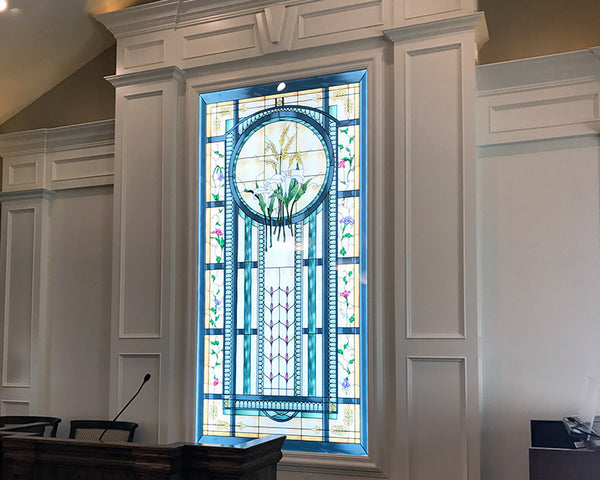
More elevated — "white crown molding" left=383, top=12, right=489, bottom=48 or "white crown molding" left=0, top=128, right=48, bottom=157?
"white crown molding" left=383, top=12, right=489, bottom=48

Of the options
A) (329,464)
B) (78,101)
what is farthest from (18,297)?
(329,464)

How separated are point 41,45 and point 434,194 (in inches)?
121

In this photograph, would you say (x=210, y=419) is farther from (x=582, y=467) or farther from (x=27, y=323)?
(x=582, y=467)

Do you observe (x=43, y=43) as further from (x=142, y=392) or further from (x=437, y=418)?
(x=437, y=418)

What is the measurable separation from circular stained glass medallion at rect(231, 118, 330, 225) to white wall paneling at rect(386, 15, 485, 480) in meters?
0.59

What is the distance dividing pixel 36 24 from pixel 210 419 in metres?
2.93

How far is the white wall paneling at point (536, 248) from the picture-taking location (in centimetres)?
402

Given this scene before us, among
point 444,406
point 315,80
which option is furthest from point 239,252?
point 444,406

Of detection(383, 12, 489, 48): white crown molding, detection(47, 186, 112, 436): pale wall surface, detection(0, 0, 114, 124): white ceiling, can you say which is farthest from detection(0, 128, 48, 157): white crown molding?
detection(383, 12, 489, 48): white crown molding

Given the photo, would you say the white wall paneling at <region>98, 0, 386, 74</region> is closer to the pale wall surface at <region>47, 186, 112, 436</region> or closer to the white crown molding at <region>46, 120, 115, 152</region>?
the white crown molding at <region>46, 120, 115, 152</region>

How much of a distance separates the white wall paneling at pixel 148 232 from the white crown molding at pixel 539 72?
1995 mm

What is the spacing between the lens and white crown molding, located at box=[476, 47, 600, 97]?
409 centimetres

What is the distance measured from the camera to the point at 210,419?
4.79 metres

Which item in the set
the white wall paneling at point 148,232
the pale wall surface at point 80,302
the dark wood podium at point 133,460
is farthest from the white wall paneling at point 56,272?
the dark wood podium at point 133,460
